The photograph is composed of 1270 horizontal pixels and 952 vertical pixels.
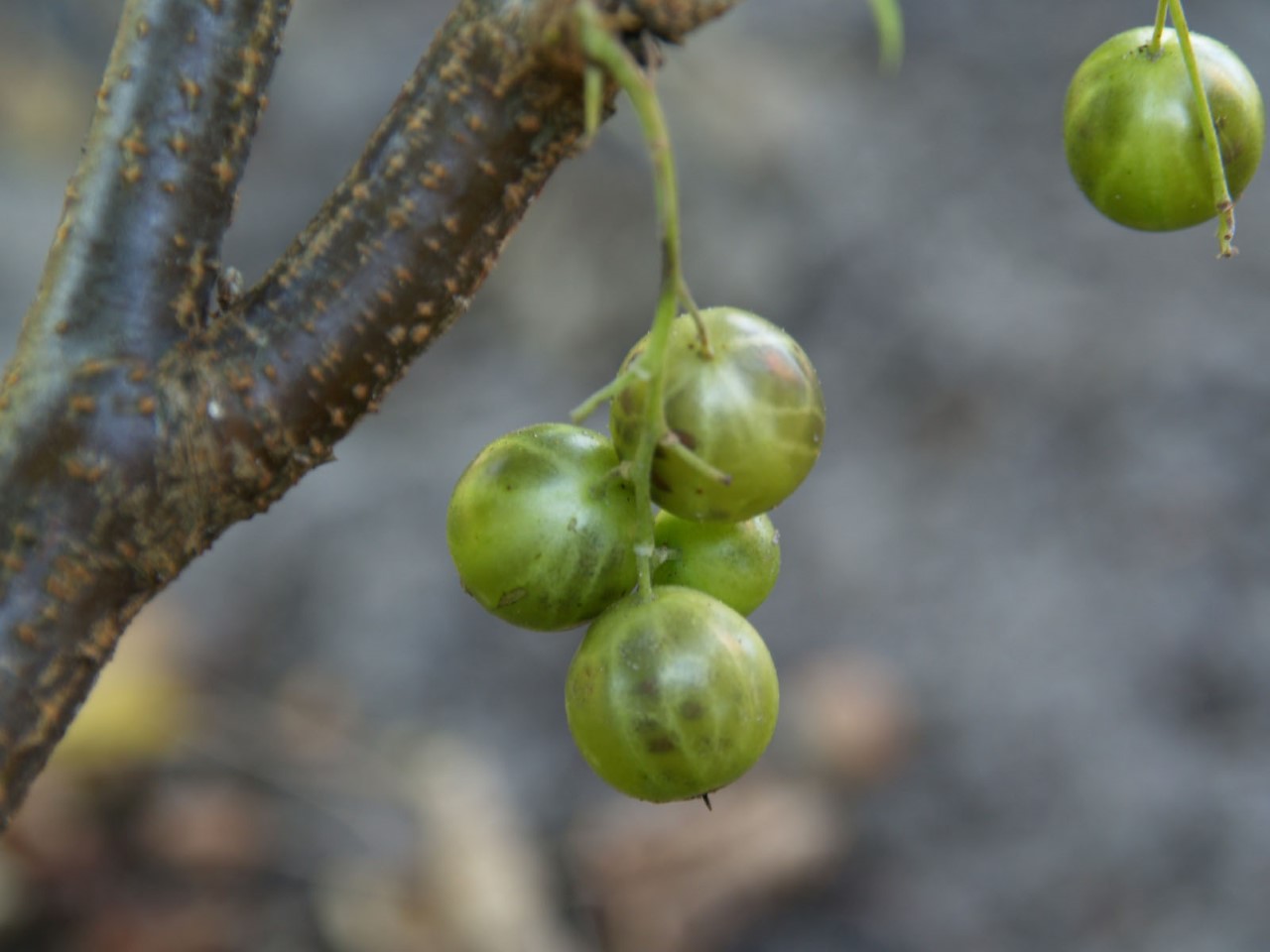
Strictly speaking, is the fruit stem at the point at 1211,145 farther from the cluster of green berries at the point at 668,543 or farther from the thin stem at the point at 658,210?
the thin stem at the point at 658,210

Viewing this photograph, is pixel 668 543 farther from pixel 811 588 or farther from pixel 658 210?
pixel 811 588

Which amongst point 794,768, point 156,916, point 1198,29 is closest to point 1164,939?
point 794,768

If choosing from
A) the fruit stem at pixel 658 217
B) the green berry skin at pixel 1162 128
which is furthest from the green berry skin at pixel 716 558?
the green berry skin at pixel 1162 128

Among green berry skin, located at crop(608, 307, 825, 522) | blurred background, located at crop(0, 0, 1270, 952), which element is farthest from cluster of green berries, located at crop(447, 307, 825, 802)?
blurred background, located at crop(0, 0, 1270, 952)

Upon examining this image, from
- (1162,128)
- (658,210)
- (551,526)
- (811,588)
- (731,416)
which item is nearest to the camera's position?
(658,210)

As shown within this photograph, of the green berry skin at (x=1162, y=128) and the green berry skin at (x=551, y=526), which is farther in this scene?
the green berry skin at (x=1162, y=128)

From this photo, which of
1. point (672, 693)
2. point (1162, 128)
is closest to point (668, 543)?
point (672, 693)
